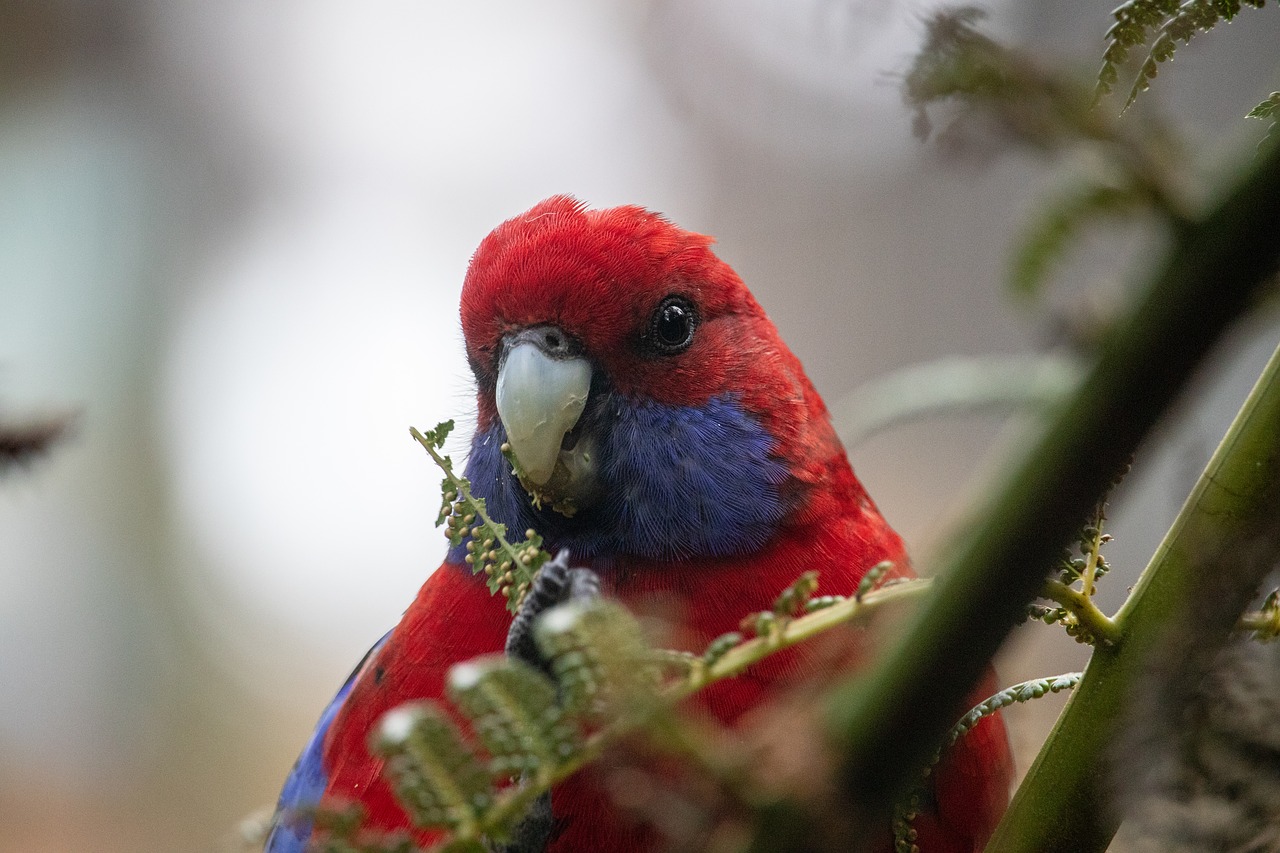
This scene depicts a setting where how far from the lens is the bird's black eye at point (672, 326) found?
140 cm

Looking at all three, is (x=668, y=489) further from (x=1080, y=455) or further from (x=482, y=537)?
(x=1080, y=455)

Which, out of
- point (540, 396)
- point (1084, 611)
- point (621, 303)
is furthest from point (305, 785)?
point (1084, 611)

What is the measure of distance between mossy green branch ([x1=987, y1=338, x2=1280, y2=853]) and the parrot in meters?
0.63

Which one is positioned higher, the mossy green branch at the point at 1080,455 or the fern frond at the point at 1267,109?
the fern frond at the point at 1267,109

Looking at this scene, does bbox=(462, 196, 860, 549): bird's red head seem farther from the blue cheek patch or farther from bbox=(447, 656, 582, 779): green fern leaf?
bbox=(447, 656, 582, 779): green fern leaf

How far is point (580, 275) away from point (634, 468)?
0.28 meters

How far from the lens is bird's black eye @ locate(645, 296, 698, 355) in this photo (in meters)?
1.40

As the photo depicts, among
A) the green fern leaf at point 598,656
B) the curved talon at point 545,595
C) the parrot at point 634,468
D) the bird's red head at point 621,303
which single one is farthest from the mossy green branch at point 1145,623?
the bird's red head at point 621,303

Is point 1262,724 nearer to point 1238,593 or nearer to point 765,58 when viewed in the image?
point 1238,593

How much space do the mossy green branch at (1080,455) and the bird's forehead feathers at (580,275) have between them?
1.07 meters

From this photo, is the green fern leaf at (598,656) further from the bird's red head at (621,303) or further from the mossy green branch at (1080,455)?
the bird's red head at (621,303)

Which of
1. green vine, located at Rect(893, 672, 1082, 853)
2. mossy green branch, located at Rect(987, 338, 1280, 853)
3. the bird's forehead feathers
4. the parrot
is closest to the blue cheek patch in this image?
the parrot

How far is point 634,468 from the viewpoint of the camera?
1.31 m

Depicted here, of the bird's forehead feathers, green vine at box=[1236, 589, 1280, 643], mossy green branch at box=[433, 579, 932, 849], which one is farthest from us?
the bird's forehead feathers
